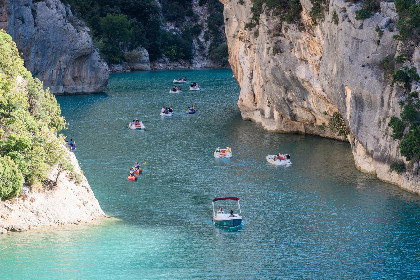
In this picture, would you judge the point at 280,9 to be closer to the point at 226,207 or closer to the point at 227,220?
the point at 226,207

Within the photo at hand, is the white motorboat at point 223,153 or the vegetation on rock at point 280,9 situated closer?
the white motorboat at point 223,153

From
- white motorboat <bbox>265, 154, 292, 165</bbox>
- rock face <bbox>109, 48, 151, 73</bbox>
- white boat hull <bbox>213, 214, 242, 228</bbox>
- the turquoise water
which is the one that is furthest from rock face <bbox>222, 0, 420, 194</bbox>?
rock face <bbox>109, 48, 151, 73</bbox>

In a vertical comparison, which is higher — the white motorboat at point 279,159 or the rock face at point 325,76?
the rock face at point 325,76

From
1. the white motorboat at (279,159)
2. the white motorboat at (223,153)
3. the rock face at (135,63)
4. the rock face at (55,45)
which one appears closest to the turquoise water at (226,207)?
the white motorboat at (279,159)

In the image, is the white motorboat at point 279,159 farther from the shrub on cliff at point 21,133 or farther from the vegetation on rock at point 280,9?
the shrub on cliff at point 21,133

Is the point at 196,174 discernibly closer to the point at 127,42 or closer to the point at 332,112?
the point at 332,112

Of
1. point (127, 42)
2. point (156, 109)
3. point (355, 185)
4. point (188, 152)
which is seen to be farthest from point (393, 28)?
point (127, 42)

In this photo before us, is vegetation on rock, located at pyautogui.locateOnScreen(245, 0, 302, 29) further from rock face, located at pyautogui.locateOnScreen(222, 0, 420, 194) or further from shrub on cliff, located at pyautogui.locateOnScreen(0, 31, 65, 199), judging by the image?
shrub on cliff, located at pyautogui.locateOnScreen(0, 31, 65, 199)
